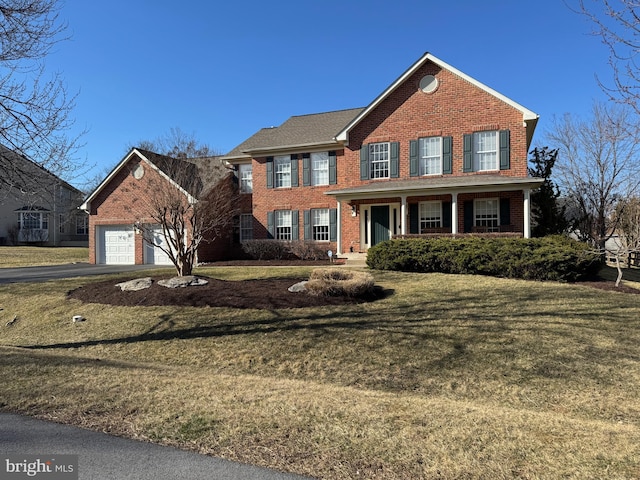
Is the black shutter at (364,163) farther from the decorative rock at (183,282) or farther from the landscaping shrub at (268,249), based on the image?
the decorative rock at (183,282)

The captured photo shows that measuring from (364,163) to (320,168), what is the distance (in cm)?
289

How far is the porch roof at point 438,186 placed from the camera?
665 inches

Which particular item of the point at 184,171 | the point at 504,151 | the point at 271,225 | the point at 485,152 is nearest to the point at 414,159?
the point at 485,152

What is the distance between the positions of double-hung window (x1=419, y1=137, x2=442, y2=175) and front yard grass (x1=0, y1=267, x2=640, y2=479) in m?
8.43

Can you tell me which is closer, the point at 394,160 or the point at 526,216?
the point at 526,216

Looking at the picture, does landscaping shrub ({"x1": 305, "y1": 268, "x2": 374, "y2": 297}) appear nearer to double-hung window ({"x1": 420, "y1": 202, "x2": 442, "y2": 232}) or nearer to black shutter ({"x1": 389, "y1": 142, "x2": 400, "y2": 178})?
double-hung window ({"x1": 420, "y1": 202, "x2": 442, "y2": 232})

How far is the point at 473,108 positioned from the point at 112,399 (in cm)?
1837

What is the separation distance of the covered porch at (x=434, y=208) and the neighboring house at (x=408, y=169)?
0.04 meters

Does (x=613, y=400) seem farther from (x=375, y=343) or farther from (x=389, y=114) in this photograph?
(x=389, y=114)

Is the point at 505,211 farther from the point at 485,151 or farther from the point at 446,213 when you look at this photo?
the point at 485,151

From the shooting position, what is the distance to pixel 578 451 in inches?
142

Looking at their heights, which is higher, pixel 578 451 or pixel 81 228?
pixel 81 228

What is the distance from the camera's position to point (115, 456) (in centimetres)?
361

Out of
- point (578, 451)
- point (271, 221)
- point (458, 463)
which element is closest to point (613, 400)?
point (578, 451)
